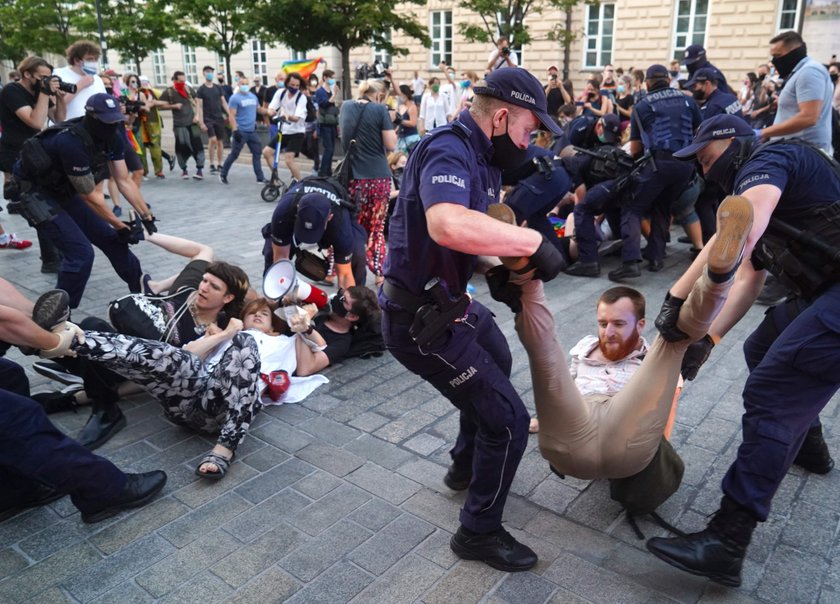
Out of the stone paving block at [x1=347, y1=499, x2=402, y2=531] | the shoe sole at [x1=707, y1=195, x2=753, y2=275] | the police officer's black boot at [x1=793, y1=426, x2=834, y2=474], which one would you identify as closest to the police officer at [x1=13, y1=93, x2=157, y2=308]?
the stone paving block at [x1=347, y1=499, x2=402, y2=531]

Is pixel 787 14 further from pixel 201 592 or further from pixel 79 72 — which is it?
pixel 201 592

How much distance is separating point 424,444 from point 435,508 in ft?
2.10

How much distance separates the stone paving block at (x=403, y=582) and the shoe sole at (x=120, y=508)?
1.27 metres

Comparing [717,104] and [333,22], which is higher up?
[333,22]

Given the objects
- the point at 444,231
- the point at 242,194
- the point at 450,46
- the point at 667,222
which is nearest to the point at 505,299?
the point at 444,231

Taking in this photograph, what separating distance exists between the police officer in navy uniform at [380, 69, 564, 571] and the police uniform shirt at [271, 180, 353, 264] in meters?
2.67

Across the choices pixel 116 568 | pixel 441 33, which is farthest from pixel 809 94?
pixel 441 33

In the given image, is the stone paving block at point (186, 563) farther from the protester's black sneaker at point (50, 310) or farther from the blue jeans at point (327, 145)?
the blue jeans at point (327, 145)

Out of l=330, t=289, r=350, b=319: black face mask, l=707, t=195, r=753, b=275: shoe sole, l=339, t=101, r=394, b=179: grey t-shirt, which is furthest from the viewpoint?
l=339, t=101, r=394, b=179: grey t-shirt

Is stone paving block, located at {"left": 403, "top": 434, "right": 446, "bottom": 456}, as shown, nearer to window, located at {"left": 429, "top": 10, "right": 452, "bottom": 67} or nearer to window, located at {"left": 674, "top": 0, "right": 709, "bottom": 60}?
window, located at {"left": 674, "top": 0, "right": 709, "bottom": 60}

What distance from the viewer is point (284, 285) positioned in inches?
192

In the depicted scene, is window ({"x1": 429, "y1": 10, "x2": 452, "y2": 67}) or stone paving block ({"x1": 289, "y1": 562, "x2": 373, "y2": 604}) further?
window ({"x1": 429, "y1": 10, "x2": 452, "y2": 67})

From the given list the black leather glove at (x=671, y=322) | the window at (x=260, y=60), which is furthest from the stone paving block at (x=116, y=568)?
the window at (x=260, y=60)

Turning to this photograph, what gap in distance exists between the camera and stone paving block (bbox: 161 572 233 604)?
2670 millimetres
